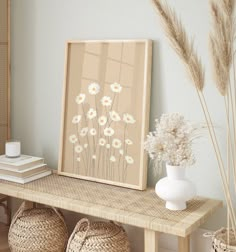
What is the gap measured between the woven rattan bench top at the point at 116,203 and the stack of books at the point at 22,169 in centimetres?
4

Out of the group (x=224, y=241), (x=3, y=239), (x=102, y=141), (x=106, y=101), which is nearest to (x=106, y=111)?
(x=106, y=101)

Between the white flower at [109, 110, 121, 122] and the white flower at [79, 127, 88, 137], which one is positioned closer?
the white flower at [109, 110, 121, 122]

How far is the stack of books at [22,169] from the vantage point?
97.6 inches

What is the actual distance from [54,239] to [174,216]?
30.3 inches

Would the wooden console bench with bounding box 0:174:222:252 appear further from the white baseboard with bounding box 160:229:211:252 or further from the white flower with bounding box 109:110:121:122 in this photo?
the white flower with bounding box 109:110:121:122

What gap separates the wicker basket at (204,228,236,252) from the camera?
189 centimetres

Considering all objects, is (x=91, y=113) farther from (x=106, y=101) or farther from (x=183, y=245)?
(x=183, y=245)

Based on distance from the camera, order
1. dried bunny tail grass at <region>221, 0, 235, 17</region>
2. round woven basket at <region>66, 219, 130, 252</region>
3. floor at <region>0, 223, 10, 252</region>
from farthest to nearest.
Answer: floor at <region>0, 223, 10, 252</region>, round woven basket at <region>66, 219, 130, 252</region>, dried bunny tail grass at <region>221, 0, 235, 17</region>

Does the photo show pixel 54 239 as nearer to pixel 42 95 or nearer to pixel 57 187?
pixel 57 187

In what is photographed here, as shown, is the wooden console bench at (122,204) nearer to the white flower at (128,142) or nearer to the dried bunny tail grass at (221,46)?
the white flower at (128,142)

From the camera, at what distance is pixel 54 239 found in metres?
2.44

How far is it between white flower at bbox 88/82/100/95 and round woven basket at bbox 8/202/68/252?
27.0 inches

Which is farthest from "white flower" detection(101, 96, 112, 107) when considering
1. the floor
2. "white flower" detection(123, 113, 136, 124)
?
the floor

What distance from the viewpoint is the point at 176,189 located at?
202cm
